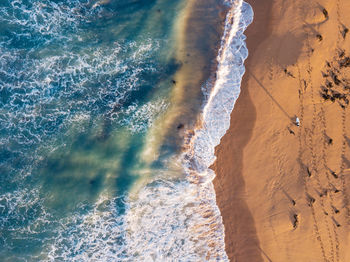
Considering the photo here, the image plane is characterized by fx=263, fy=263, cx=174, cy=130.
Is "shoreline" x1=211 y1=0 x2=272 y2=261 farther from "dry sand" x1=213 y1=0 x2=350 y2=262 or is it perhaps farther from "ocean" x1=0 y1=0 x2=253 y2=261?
"ocean" x1=0 y1=0 x2=253 y2=261

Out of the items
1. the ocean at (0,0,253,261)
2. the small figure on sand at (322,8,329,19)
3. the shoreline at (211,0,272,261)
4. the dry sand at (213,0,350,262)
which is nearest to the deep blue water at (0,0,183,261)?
the ocean at (0,0,253,261)

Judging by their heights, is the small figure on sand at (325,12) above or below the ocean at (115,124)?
above

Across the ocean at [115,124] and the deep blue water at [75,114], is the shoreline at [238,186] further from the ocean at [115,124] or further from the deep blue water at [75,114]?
the deep blue water at [75,114]

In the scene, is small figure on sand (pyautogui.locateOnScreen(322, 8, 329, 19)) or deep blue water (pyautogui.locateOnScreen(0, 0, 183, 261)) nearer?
deep blue water (pyautogui.locateOnScreen(0, 0, 183, 261))

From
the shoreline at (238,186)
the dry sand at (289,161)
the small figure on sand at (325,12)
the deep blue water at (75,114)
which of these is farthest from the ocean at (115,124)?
the small figure on sand at (325,12)

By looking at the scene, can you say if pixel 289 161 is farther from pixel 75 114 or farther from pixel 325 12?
pixel 75 114

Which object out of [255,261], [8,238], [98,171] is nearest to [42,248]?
[8,238]
